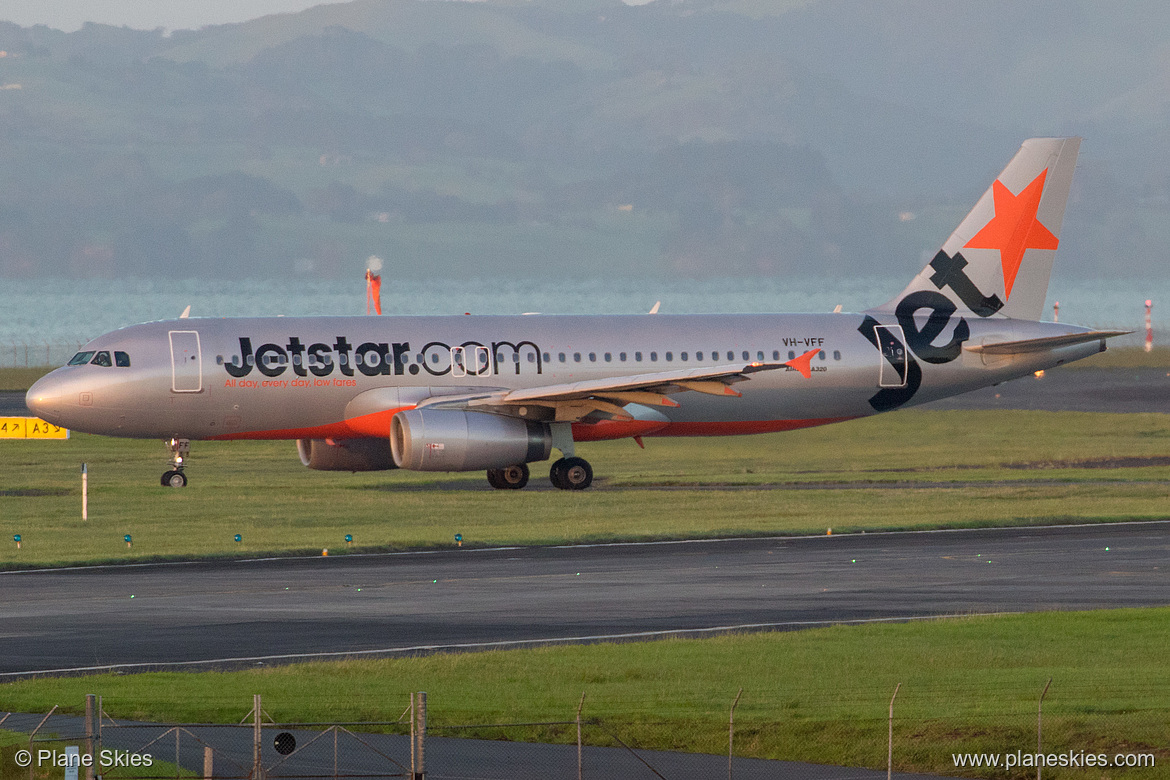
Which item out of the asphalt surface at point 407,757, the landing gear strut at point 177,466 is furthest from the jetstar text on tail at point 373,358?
the asphalt surface at point 407,757

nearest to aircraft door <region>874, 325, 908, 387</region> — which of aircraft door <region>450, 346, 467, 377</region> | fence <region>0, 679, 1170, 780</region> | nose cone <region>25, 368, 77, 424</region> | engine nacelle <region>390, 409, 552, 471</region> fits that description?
engine nacelle <region>390, 409, 552, 471</region>

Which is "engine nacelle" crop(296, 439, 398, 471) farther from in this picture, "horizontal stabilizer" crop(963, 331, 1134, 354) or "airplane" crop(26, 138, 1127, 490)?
"horizontal stabilizer" crop(963, 331, 1134, 354)

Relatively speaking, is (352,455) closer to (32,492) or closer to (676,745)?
(32,492)

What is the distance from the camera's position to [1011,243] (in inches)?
2162

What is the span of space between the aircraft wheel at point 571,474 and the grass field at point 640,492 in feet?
1.26

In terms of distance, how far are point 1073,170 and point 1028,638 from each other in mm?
33645

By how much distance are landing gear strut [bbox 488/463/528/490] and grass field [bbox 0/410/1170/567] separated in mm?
1032

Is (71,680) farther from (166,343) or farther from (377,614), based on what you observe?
(166,343)

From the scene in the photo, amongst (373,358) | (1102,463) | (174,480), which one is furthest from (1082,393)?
(174,480)

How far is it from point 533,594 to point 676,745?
1144 cm

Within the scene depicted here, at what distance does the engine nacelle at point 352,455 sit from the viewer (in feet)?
161

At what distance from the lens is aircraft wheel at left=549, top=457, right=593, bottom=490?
48.8m

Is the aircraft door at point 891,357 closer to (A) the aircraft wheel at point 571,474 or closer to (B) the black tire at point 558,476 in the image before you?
(A) the aircraft wheel at point 571,474

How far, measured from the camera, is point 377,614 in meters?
27.6
